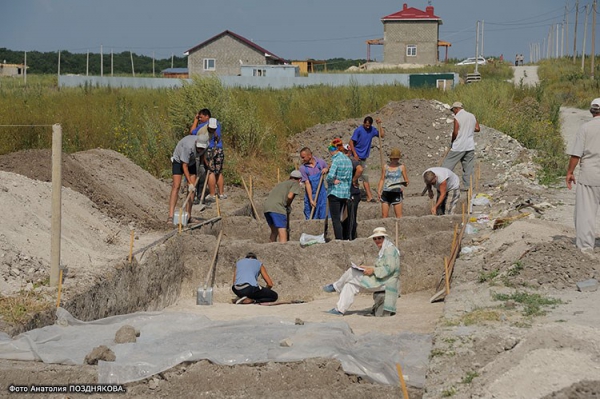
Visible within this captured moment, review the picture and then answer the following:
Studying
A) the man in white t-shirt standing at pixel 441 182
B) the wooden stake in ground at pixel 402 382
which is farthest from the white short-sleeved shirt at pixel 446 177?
the wooden stake in ground at pixel 402 382

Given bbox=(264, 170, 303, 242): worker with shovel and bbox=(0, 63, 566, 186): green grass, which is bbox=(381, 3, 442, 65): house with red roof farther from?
bbox=(264, 170, 303, 242): worker with shovel

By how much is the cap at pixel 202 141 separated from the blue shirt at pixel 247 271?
9.15ft

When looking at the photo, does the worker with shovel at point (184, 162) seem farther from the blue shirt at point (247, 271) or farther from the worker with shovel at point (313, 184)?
the blue shirt at point (247, 271)

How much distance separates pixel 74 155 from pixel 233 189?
3513 mm

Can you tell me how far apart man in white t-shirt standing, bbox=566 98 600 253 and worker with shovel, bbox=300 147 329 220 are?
199 inches

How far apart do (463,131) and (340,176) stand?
106 inches

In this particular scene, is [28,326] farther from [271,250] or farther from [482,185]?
[482,185]

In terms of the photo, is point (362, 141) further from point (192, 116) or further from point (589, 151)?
point (589, 151)

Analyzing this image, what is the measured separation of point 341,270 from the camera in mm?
13039

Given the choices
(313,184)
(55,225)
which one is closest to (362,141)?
(313,184)

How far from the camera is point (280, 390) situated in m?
7.39

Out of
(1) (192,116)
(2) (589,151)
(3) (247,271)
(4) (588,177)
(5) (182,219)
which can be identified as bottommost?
(3) (247,271)

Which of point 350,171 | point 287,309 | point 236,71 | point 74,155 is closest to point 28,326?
point 287,309

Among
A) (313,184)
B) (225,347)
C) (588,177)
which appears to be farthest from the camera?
(313,184)
